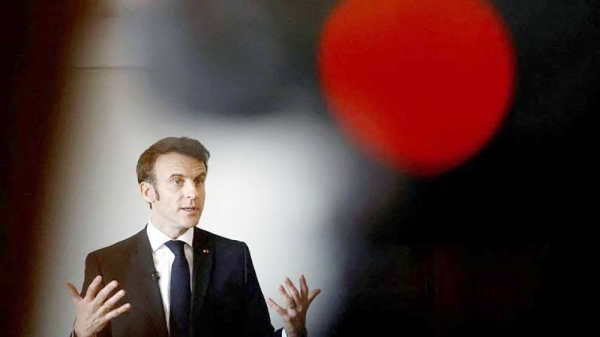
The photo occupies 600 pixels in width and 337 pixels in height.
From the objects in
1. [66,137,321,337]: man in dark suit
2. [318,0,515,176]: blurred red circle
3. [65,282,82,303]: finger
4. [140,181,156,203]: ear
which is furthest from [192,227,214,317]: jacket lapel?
[318,0,515,176]: blurred red circle

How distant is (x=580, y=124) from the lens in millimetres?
1394

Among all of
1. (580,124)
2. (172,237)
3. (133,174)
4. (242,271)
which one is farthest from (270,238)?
(580,124)

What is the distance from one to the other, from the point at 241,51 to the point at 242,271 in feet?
1.51

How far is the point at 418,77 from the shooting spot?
1383mm

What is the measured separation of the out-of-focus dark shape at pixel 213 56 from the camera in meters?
1.37

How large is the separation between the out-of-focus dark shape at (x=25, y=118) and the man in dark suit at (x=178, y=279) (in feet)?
0.45

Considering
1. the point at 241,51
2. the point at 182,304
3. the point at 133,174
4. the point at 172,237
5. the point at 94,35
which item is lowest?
the point at 182,304

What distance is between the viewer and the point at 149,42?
1.38 m

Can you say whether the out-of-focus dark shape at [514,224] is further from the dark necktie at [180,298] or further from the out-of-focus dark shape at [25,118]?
the out-of-focus dark shape at [25,118]

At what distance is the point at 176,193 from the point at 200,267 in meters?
0.16

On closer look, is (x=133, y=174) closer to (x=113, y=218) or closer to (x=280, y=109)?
(x=113, y=218)

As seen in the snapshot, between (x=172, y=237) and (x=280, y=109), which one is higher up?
(x=280, y=109)

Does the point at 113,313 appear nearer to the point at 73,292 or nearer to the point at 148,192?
the point at 73,292

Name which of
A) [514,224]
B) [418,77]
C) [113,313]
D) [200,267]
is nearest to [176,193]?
[200,267]
